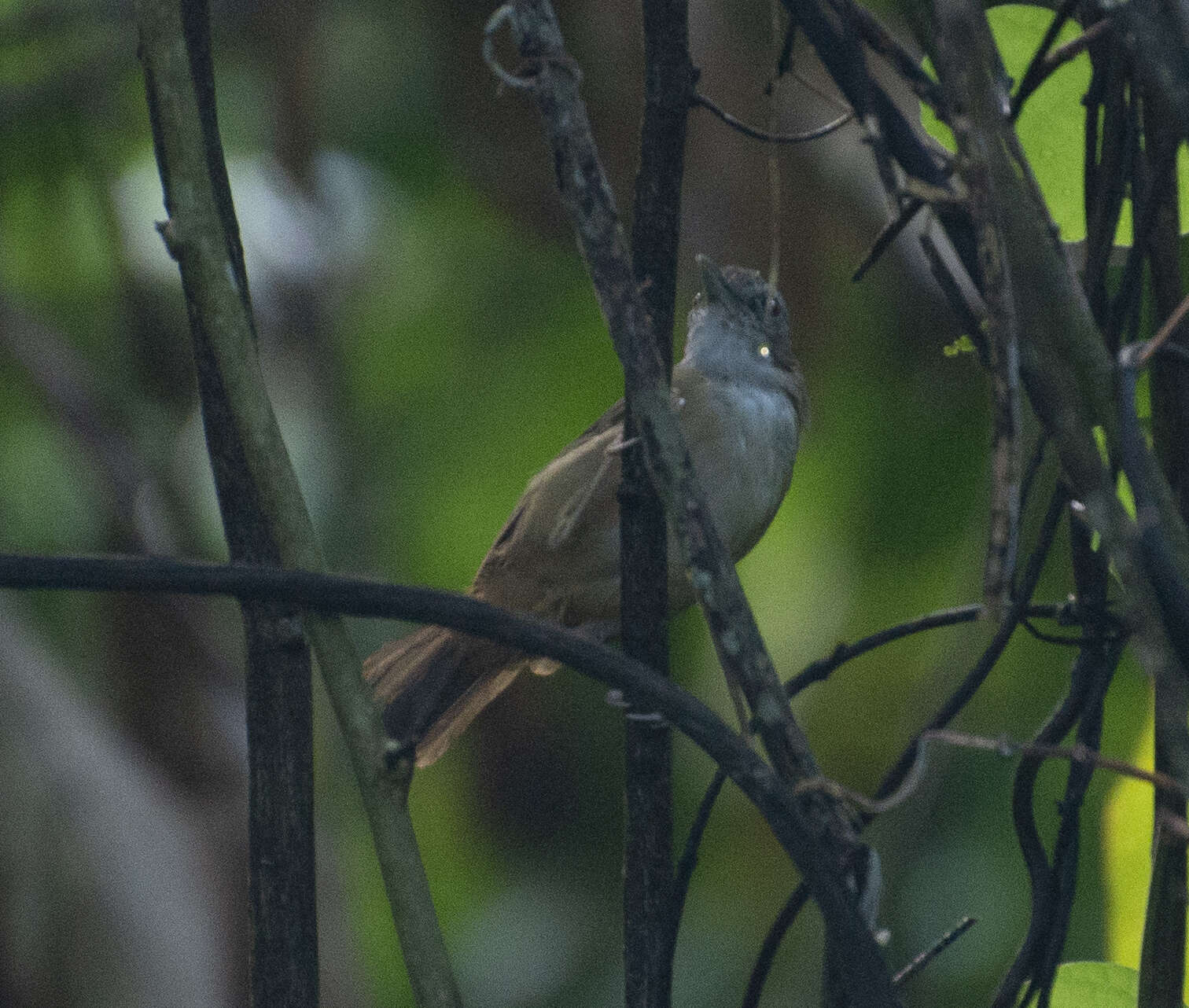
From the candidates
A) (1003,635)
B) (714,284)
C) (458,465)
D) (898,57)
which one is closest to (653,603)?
(1003,635)

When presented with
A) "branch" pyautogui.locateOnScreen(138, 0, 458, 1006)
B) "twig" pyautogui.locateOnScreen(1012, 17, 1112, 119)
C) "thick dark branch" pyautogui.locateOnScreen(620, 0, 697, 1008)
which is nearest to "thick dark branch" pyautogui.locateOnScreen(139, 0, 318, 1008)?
"branch" pyautogui.locateOnScreen(138, 0, 458, 1006)

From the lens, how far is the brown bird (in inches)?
111

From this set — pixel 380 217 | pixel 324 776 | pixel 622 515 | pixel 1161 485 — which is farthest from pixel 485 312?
pixel 1161 485

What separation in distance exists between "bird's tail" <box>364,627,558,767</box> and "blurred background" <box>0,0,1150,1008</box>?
1.61ft

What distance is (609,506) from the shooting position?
9.80 feet

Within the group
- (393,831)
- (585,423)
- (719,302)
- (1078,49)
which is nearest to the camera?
(393,831)

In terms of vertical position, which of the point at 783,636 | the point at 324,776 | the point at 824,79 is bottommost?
the point at 324,776

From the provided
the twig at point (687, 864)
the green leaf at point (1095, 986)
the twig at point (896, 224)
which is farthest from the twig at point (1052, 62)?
the green leaf at point (1095, 986)

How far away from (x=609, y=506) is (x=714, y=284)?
20.9 inches

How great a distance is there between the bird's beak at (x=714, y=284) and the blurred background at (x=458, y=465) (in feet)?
0.55

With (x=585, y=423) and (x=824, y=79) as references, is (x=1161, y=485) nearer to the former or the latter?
(x=585, y=423)

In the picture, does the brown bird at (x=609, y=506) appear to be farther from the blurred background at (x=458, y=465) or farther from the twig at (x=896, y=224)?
the twig at (x=896, y=224)

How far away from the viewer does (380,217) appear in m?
4.07

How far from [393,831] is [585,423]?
100 inches
